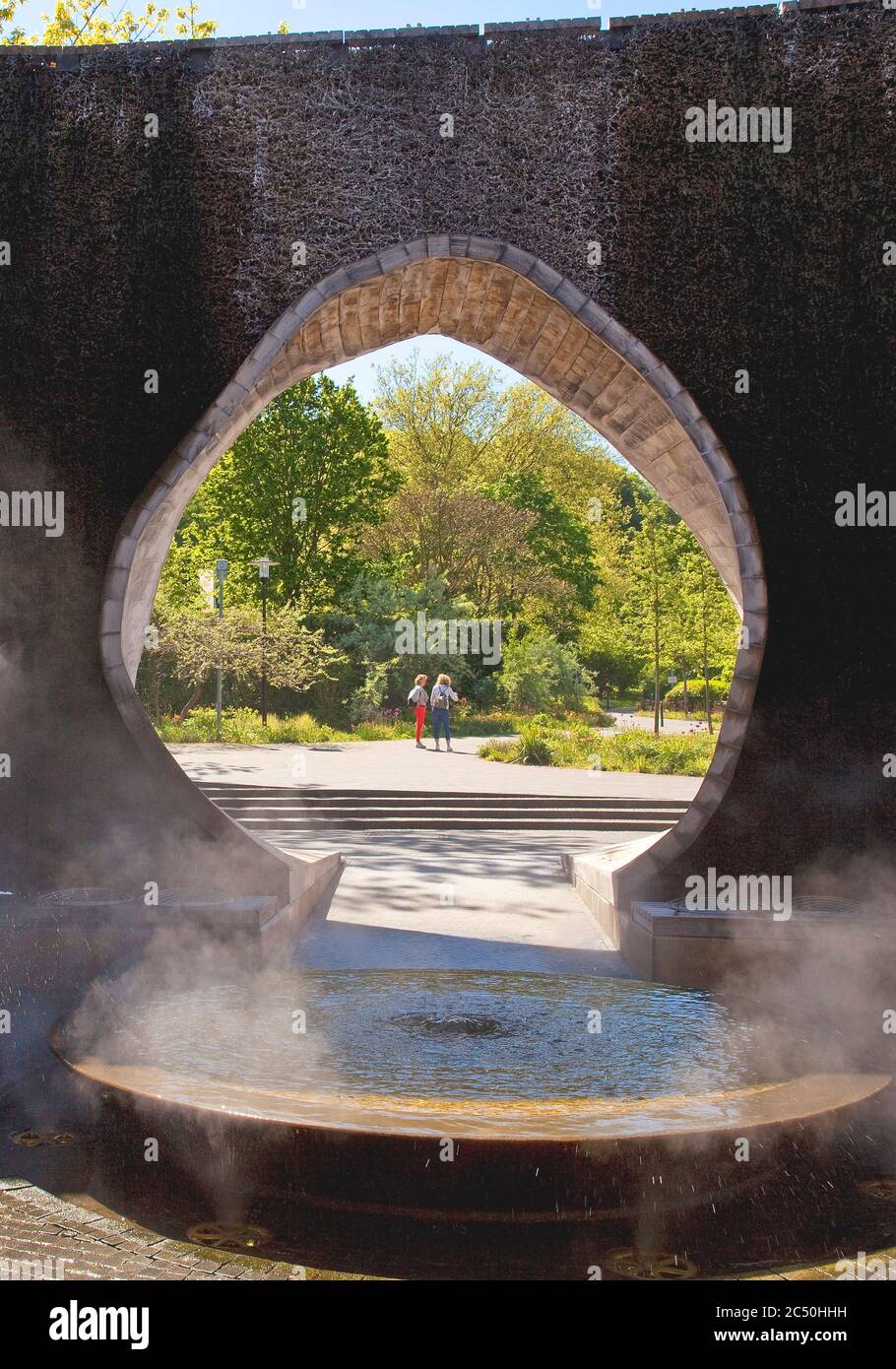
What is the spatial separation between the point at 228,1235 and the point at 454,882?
23.4 ft

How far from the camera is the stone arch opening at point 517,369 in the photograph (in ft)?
25.2

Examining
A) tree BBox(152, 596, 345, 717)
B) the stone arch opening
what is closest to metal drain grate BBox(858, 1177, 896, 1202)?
the stone arch opening

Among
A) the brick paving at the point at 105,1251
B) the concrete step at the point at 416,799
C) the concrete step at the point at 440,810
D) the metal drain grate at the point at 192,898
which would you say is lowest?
the brick paving at the point at 105,1251

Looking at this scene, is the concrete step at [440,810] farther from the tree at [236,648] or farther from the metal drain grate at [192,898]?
the tree at [236,648]

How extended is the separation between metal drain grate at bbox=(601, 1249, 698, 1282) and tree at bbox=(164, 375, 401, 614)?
97.4ft

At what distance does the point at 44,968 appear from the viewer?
22.9 ft

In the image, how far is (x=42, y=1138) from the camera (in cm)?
475

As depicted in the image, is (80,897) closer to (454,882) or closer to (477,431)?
(454,882)

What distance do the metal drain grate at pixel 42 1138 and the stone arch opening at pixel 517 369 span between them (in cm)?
320

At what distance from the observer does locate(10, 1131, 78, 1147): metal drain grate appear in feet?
15.4

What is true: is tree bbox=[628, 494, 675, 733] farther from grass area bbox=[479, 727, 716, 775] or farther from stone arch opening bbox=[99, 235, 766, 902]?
stone arch opening bbox=[99, 235, 766, 902]

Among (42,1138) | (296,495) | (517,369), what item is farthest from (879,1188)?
(296,495)

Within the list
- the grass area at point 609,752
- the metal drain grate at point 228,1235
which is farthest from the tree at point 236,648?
the metal drain grate at point 228,1235

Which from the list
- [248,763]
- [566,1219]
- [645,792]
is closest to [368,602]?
[248,763]
